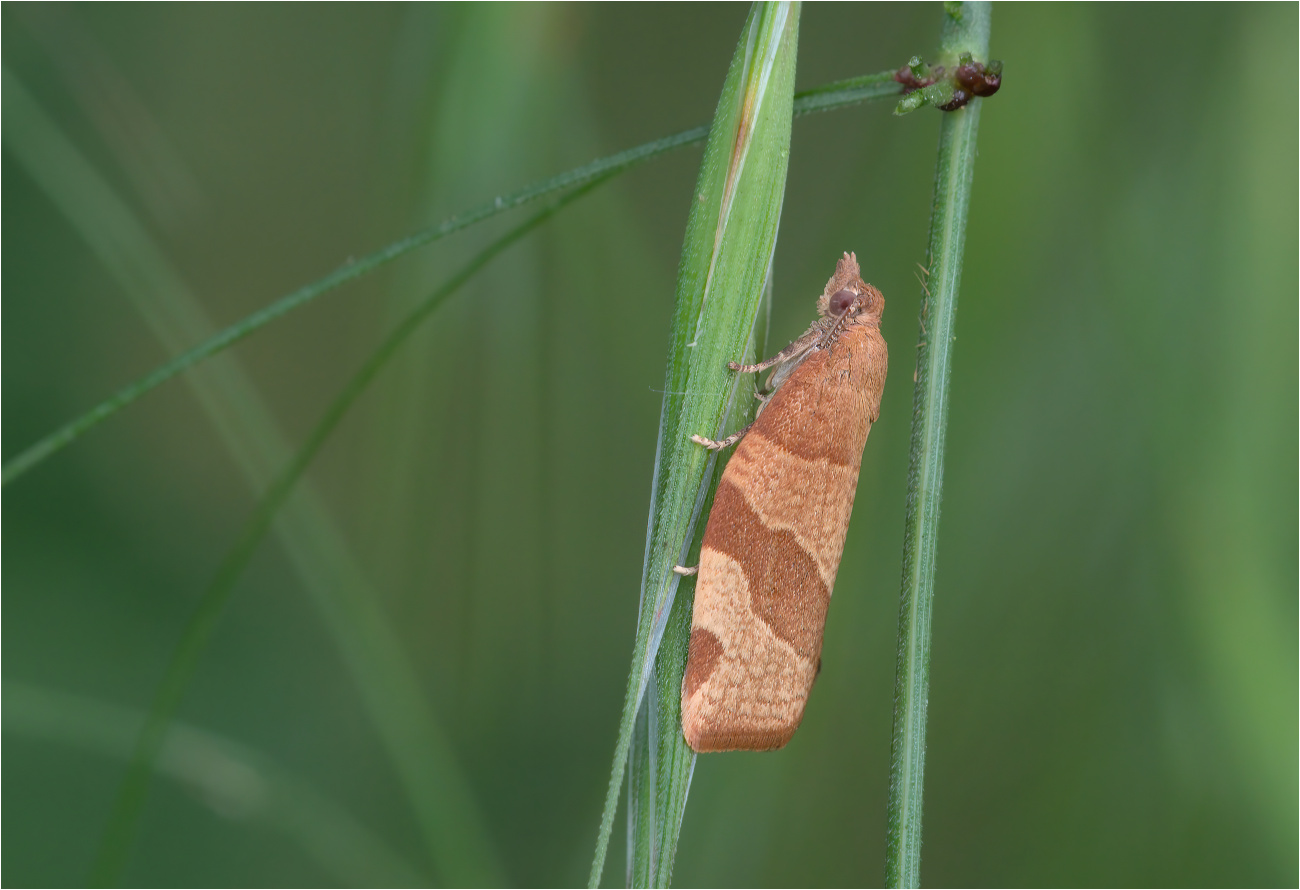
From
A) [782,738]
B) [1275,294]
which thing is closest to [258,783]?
[782,738]

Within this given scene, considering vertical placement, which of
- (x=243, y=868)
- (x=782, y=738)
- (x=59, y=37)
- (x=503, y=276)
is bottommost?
(x=782, y=738)

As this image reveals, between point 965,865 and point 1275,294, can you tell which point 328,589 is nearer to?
point 965,865

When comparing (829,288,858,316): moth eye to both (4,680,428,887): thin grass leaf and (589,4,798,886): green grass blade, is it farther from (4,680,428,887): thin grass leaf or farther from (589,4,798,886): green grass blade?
(4,680,428,887): thin grass leaf

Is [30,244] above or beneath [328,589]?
above

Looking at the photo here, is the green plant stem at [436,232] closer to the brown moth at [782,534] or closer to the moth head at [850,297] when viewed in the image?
the brown moth at [782,534]

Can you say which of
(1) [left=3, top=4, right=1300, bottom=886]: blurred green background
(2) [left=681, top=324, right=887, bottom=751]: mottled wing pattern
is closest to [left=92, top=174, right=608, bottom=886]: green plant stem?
(1) [left=3, top=4, right=1300, bottom=886]: blurred green background

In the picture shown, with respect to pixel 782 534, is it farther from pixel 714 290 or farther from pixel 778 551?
pixel 714 290

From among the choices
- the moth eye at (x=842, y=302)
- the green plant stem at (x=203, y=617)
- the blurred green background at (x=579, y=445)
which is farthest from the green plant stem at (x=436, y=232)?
the blurred green background at (x=579, y=445)
